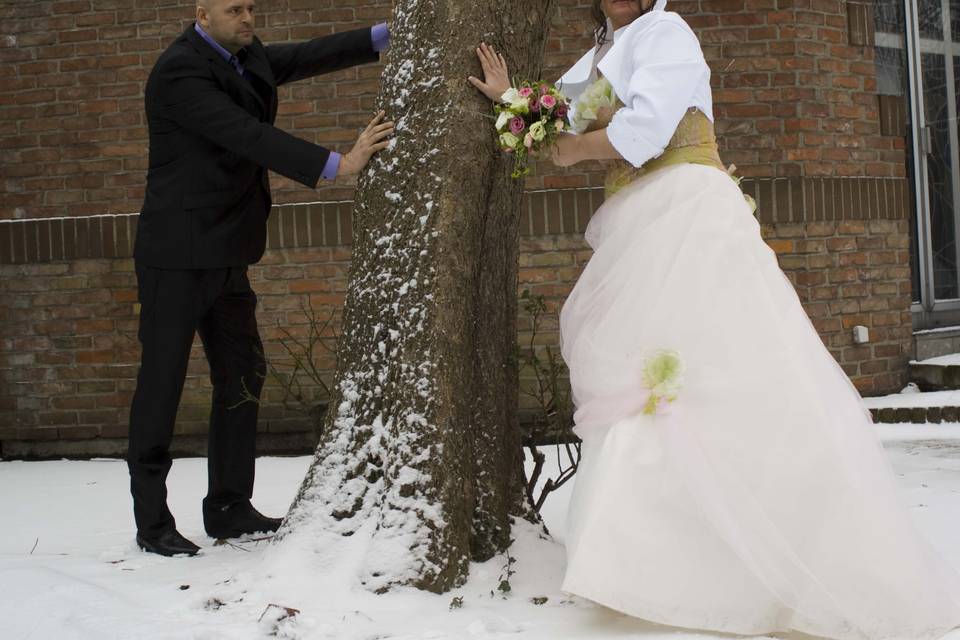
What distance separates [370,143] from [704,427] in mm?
1392

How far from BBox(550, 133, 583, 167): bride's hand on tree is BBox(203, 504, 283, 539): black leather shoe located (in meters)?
1.87

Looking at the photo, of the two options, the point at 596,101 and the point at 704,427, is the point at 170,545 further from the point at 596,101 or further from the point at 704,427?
the point at 596,101

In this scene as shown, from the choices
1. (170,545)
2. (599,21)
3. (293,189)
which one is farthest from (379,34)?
(293,189)

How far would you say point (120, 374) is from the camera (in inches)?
268

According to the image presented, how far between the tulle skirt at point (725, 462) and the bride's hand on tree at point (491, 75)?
22.7 inches

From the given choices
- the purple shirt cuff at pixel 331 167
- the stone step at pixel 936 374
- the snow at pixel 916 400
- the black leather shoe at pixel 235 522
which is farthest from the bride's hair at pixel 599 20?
the stone step at pixel 936 374

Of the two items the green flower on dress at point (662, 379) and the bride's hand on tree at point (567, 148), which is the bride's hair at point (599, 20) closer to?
the bride's hand on tree at point (567, 148)

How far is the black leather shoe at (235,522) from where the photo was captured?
442cm

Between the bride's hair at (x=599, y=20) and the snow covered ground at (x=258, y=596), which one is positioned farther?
the bride's hair at (x=599, y=20)

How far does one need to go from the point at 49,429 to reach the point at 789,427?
513 cm

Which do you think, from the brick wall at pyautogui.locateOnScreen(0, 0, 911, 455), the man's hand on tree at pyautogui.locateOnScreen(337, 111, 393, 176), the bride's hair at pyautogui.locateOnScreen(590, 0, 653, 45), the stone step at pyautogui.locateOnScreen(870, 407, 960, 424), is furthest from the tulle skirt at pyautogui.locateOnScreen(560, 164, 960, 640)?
the stone step at pyautogui.locateOnScreen(870, 407, 960, 424)

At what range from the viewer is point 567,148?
3.46 m

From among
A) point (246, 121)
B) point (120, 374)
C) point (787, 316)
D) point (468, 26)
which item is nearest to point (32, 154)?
point (120, 374)

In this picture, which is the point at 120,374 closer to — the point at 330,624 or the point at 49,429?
the point at 49,429
